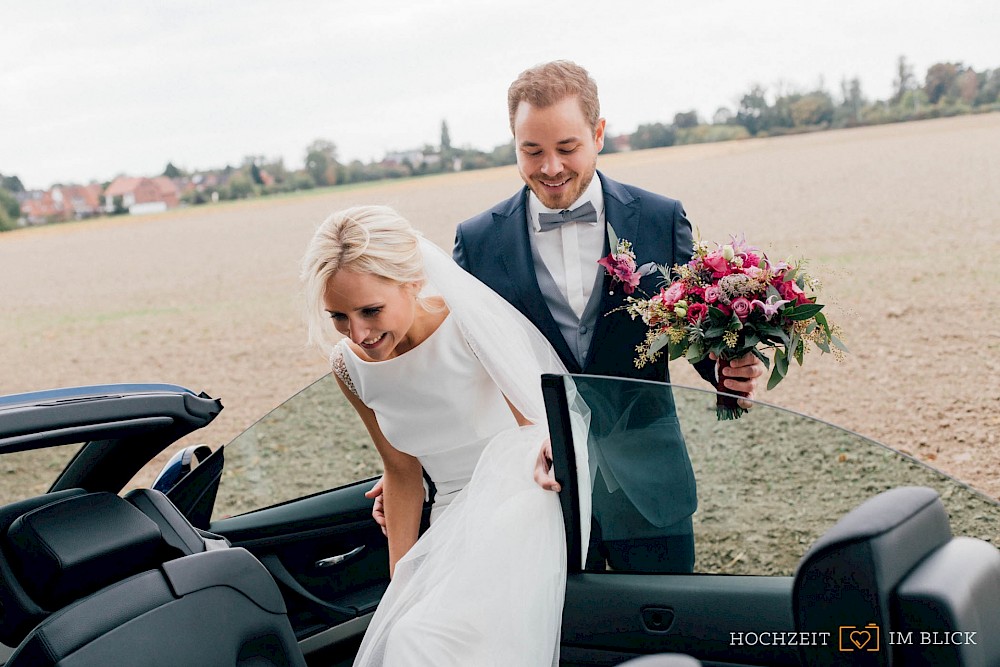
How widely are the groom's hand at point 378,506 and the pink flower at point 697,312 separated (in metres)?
0.87

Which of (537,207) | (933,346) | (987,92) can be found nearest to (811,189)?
(987,92)

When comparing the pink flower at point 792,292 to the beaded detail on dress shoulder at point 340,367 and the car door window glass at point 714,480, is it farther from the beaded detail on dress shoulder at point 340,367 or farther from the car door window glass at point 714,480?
the beaded detail on dress shoulder at point 340,367

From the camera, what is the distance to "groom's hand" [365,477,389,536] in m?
2.33

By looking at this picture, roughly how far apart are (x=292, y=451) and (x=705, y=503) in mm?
1329

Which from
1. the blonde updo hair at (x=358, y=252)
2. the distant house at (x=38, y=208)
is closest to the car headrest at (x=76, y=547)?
the blonde updo hair at (x=358, y=252)

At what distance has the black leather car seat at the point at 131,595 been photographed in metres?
1.61

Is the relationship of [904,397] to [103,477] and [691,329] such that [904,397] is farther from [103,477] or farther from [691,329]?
[103,477]

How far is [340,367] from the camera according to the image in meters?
2.38

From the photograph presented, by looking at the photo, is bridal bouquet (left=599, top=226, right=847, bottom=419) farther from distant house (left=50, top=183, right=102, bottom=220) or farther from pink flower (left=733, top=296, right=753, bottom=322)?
distant house (left=50, top=183, right=102, bottom=220)

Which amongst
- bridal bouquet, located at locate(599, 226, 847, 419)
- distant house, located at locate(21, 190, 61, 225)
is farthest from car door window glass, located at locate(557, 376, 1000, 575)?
distant house, located at locate(21, 190, 61, 225)

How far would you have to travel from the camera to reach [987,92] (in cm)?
3072

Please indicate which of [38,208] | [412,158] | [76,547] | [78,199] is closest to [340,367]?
[76,547]

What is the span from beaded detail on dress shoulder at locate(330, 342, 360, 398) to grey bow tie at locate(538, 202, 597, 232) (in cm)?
59

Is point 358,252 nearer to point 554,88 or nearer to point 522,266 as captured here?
point 522,266
